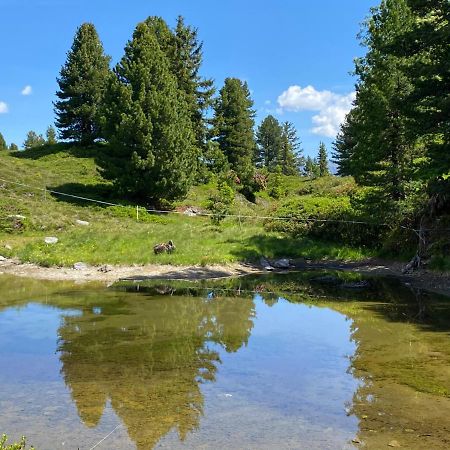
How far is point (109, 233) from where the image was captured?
82.1ft

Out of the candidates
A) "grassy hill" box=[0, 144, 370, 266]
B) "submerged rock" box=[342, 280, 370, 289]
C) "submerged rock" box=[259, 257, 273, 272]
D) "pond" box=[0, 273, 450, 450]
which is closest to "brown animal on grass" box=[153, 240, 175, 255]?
"grassy hill" box=[0, 144, 370, 266]

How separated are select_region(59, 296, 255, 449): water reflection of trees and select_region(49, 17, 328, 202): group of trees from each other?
22.6 m

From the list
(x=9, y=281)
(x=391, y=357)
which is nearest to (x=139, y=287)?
(x=9, y=281)

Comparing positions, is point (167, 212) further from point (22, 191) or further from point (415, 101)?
point (415, 101)

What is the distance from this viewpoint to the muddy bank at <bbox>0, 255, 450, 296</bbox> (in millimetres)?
19014

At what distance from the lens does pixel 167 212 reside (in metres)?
37.2

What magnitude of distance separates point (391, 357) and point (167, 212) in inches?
1148

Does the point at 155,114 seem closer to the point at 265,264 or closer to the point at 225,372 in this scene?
the point at 265,264

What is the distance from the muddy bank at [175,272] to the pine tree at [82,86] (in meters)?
35.2

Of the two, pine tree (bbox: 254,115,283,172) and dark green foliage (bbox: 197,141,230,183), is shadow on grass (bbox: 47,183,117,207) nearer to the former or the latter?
dark green foliage (bbox: 197,141,230,183)

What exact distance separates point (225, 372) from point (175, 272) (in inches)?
491

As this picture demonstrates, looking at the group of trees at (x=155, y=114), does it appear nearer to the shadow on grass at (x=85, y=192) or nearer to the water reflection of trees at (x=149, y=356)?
the shadow on grass at (x=85, y=192)

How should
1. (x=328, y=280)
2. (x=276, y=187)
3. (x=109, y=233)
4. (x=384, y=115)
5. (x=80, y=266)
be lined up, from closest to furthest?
1. (x=328, y=280)
2. (x=80, y=266)
3. (x=384, y=115)
4. (x=109, y=233)
5. (x=276, y=187)

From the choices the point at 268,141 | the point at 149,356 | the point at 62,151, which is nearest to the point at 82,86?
the point at 62,151
